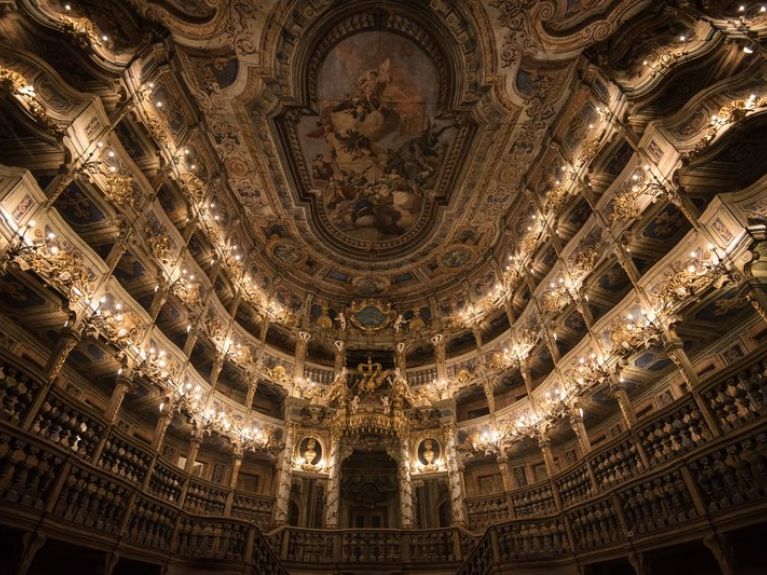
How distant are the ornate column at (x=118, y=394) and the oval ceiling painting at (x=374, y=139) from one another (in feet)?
41.4

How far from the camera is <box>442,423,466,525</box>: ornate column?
55.2 feet

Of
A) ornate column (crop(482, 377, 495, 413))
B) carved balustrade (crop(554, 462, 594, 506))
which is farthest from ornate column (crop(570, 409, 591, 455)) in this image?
ornate column (crop(482, 377, 495, 413))

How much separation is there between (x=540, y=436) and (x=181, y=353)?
49.2ft

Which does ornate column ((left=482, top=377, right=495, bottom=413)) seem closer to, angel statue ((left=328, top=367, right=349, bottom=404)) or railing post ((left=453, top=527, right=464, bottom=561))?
railing post ((left=453, top=527, right=464, bottom=561))

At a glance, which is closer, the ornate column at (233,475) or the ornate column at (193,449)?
the ornate column at (193,449)

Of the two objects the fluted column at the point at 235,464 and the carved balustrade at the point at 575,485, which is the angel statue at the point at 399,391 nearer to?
the fluted column at the point at 235,464

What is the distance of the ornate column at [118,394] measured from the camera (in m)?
11.7

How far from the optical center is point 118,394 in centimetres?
1230

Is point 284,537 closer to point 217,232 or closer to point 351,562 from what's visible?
point 351,562

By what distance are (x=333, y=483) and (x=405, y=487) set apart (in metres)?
3.28

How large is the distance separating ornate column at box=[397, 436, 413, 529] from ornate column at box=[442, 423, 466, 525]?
6.03 ft

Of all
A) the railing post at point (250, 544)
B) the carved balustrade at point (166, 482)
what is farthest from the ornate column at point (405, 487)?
the carved balustrade at point (166, 482)

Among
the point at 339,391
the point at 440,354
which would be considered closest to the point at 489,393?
the point at 440,354

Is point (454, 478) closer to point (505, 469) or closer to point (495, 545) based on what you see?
point (505, 469)
